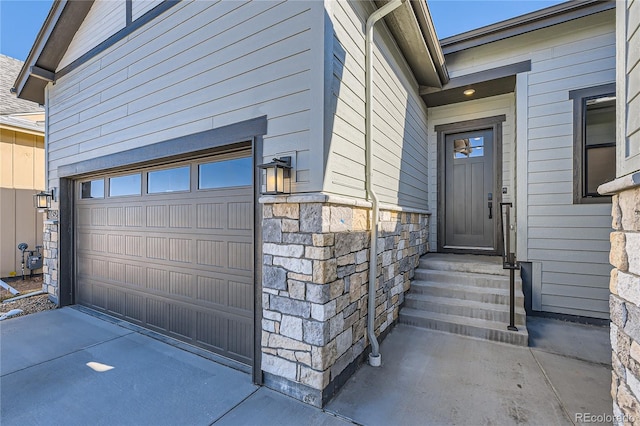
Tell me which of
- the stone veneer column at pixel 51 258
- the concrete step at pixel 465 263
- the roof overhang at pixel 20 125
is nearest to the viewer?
the concrete step at pixel 465 263

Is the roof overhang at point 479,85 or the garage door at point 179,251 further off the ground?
the roof overhang at point 479,85

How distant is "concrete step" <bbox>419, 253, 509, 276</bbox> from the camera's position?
3.93 metres

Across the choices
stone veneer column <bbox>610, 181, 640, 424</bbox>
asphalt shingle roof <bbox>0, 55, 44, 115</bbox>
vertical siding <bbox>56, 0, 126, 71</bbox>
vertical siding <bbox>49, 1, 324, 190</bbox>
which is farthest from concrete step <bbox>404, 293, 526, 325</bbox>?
asphalt shingle roof <bbox>0, 55, 44, 115</bbox>

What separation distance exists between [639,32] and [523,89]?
3071 mm

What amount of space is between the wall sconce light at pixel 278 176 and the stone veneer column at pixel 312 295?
4.3 inches

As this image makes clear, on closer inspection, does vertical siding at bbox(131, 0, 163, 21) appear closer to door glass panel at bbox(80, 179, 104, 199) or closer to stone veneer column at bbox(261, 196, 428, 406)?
door glass panel at bbox(80, 179, 104, 199)

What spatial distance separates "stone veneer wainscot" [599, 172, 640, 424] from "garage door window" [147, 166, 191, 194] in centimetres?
367

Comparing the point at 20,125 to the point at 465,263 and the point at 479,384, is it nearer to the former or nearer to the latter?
the point at 465,263

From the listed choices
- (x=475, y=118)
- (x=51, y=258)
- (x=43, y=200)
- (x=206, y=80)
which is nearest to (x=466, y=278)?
(x=475, y=118)

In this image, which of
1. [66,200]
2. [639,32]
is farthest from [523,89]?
[66,200]

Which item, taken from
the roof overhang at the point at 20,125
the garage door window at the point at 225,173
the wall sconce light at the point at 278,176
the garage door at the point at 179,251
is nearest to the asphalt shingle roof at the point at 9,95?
the roof overhang at the point at 20,125

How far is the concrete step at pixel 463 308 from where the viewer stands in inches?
132

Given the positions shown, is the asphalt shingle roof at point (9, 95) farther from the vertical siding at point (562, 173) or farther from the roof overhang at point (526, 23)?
the vertical siding at point (562, 173)

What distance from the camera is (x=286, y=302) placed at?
2354 millimetres
